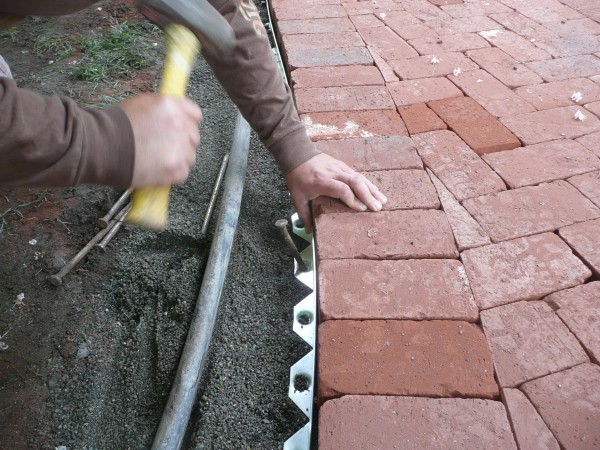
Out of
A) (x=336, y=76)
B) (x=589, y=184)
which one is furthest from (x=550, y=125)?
(x=336, y=76)

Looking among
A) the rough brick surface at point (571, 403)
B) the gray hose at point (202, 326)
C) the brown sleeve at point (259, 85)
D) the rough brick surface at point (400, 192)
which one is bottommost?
the gray hose at point (202, 326)

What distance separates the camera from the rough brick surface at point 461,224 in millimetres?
1672

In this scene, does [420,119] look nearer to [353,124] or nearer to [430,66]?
[353,124]

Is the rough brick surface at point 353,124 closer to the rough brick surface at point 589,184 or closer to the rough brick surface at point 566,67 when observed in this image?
the rough brick surface at point 589,184

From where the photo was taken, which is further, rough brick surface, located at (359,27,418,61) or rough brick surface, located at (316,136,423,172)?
rough brick surface, located at (359,27,418,61)

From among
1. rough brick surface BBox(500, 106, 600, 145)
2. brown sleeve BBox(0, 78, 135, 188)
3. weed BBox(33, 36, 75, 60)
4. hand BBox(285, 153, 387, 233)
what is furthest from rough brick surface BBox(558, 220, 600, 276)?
weed BBox(33, 36, 75, 60)

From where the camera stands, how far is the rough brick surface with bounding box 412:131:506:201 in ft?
6.14

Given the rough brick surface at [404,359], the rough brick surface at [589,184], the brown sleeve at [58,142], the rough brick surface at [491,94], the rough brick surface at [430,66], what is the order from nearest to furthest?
the brown sleeve at [58,142]
the rough brick surface at [404,359]
the rough brick surface at [589,184]
the rough brick surface at [491,94]
the rough brick surface at [430,66]

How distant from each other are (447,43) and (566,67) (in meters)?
0.64

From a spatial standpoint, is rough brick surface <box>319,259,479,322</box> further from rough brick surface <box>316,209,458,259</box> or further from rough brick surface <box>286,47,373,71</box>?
rough brick surface <box>286,47,373,71</box>

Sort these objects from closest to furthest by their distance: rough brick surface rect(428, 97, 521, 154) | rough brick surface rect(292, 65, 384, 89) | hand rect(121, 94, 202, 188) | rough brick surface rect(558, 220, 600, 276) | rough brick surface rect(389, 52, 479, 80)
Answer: hand rect(121, 94, 202, 188), rough brick surface rect(558, 220, 600, 276), rough brick surface rect(428, 97, 521, 154), rough brick surface rect(292, 65, 384, 89), rough brick surface rect(389, 52, 479, 80)

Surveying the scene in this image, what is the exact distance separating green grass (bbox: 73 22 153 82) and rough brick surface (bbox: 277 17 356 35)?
0.90 meters

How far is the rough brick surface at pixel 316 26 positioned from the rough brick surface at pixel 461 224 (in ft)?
4.94

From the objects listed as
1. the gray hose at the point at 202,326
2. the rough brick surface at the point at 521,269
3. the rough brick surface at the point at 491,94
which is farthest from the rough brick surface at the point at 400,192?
the rough brick surface at the point at 491,94
